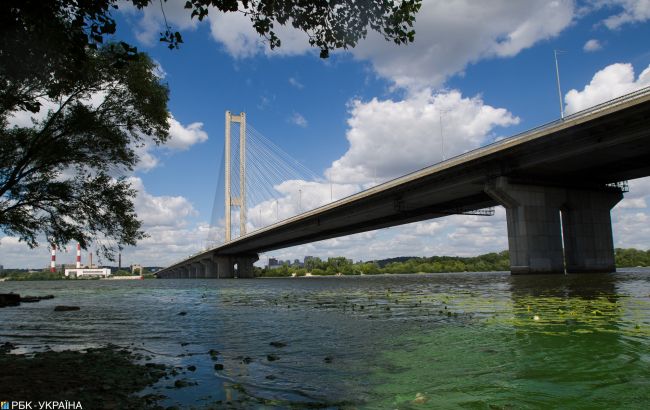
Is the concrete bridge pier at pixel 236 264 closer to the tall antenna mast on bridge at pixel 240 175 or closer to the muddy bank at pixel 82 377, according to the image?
the tall antenna mast on bridge at pixel 240 175

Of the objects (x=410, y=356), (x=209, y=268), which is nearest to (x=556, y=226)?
(x=410, y=356)

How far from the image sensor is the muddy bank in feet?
19.2

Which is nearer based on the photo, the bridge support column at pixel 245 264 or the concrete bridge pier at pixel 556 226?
the concrete bridge pier at pixel 556 226

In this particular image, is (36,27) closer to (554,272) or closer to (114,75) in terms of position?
(114,75)

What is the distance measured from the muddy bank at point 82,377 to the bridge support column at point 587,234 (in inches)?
2266

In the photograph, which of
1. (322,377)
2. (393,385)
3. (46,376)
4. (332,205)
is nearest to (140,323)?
(46,376)

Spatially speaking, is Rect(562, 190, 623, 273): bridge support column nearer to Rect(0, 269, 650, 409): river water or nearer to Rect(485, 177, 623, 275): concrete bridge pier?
Rect(485, 177, 623, 275): concrete bridge pier

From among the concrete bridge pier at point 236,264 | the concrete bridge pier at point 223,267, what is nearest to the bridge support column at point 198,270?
the concrete bridge pier at point 236,264

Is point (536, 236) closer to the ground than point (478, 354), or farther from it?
farther from it

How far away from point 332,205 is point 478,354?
64.7 metres

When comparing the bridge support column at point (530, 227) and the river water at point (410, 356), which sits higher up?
→ the bridge support column at point (530, 227)

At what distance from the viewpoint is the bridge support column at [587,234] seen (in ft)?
178

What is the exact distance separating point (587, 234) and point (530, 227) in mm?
13070

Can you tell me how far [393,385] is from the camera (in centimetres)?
656
